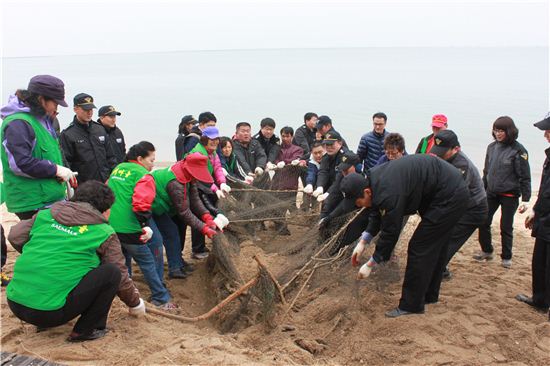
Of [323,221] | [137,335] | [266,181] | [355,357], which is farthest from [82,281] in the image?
[266,181]

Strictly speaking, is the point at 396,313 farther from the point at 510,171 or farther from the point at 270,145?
the point at 270,145

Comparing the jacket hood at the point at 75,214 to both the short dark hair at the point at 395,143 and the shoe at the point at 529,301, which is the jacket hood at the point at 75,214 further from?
the shoe at the point at 529,301

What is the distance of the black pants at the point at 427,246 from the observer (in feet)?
13.5

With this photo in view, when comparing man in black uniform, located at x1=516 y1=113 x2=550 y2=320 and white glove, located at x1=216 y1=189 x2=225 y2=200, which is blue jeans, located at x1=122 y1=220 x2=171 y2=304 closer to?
white glove, located at x1=216 y1=189 x2=225 y2=200

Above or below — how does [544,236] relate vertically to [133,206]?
below

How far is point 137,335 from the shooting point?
351 cm

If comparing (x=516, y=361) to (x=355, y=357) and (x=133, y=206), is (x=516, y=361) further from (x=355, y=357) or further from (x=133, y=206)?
(x=133, y=206)

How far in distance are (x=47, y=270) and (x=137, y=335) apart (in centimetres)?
84

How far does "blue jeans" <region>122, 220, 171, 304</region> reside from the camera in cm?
446

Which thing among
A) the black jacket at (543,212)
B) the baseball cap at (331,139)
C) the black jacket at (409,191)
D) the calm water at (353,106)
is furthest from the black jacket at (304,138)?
the calm water at (353,106)

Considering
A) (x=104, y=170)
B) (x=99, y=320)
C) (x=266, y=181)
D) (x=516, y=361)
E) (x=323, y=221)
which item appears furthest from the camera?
(x=266, y=181)

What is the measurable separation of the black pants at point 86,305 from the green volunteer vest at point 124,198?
106 centimetres

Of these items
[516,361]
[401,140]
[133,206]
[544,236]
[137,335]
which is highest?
[401,140]

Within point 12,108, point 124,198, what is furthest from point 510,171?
point 12,108
